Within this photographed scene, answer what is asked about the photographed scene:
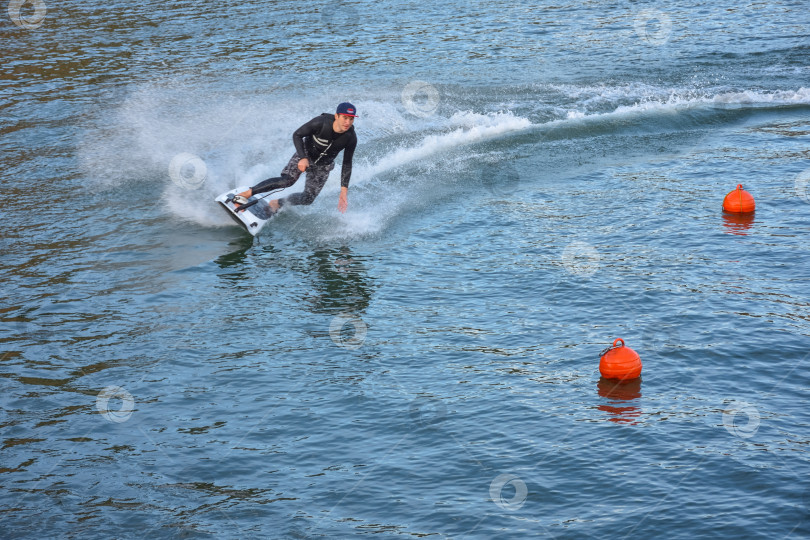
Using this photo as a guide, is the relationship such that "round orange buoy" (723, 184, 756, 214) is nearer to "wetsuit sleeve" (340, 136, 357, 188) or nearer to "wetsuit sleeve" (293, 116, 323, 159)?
"wetsuit sleeve" (340, 136, 357, 188)

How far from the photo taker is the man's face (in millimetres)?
13586

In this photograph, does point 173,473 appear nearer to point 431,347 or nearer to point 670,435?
point 431,347

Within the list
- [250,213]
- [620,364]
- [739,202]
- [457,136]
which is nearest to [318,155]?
[250,213]

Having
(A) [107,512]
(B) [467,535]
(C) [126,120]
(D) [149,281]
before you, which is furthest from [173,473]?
(C) [126,120]

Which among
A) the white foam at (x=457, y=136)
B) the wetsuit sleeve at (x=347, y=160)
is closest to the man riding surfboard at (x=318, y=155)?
the wetsuit sleeve at (x=347, y=160)

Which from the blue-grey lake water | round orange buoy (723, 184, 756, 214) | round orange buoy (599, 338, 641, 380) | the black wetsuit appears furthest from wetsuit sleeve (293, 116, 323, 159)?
round orange buoy (723, 184, 756, 214)

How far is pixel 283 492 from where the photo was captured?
8.51 metres

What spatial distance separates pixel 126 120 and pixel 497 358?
49.1 ft

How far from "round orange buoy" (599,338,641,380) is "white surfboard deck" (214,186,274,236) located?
7.48m

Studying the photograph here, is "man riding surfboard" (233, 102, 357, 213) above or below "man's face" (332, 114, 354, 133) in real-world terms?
below

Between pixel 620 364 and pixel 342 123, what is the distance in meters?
6.35

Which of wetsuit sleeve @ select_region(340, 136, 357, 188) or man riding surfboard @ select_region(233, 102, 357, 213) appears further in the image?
wetsuit sleeve @ select_region(340, 136, 357, 188)

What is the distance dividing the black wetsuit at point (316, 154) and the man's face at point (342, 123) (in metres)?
0.13

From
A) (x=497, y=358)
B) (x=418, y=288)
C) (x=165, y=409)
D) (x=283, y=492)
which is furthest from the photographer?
(x=418, y=288)
